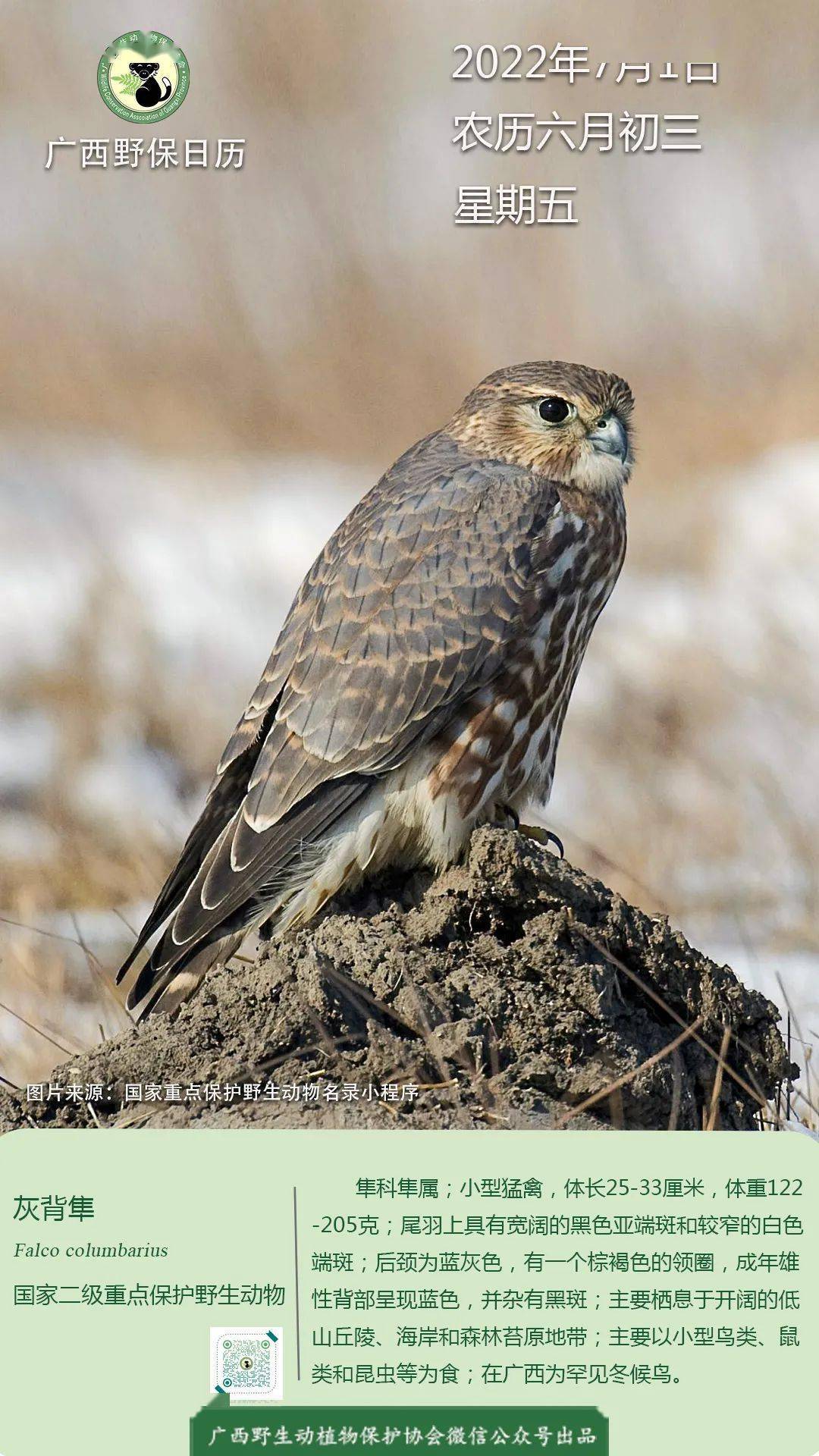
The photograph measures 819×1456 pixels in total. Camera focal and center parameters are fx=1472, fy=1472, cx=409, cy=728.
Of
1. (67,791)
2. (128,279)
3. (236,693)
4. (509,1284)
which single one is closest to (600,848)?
(236,693)

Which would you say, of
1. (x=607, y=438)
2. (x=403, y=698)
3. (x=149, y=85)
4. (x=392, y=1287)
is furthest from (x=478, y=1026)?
(x=149, y=85)

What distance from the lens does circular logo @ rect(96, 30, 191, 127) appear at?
3.92 meters

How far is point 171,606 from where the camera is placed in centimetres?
Answer: 708

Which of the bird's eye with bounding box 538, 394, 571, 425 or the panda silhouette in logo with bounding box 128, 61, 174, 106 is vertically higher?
the panda silhouette in logo with bounding box 128, 61, 174, 106

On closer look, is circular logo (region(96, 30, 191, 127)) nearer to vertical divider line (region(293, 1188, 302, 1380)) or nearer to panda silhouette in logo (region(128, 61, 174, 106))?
panda silhouette in logo (region(128, 61, 174, 106))

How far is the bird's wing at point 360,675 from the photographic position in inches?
144

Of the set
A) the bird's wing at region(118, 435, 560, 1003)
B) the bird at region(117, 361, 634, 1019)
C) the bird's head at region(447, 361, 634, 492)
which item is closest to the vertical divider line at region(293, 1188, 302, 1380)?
the bird at region(117, 361, 634, 1019)

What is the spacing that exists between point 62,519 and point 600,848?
305cm

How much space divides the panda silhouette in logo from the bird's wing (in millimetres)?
1243

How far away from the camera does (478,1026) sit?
2986 mm

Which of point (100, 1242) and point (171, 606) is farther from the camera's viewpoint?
point (171, 606)

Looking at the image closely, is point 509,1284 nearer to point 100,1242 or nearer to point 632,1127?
point 632,1127

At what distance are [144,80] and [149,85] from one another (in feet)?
0.06

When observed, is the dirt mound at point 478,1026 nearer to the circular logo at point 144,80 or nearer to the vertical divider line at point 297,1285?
the vertical divider line at point 297,1285
